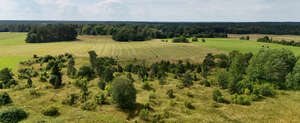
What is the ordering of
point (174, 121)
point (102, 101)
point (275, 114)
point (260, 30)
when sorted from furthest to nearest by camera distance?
1. point (260, 30)
2. point (102, 101)
3. point (275, 114)
4. point (174, 121)

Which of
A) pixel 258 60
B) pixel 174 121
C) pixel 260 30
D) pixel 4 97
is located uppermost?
pixel 260 30

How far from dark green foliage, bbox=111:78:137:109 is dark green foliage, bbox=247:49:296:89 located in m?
35.8

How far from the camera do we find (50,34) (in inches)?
5069

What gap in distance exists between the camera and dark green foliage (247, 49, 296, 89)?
41500mm

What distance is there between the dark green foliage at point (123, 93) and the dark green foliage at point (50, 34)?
396ft

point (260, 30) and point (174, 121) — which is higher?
point (260, 30)

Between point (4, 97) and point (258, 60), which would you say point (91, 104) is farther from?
point (258, 60)

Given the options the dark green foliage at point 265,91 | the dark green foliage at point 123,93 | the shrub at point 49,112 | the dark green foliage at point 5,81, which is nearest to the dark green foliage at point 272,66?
the dark green foliage at point 265,91

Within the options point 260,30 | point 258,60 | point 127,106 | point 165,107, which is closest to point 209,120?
point 165,107

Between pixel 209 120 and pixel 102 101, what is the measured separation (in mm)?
20450

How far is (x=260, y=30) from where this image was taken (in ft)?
625

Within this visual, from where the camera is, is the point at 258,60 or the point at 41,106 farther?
the point at 258,60

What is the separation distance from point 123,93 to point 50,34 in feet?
419

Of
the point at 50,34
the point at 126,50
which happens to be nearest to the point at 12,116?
the point at 126,50
